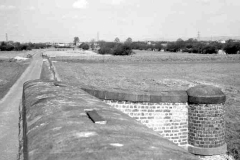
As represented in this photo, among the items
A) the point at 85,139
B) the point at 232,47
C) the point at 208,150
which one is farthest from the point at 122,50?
the point at 85,139

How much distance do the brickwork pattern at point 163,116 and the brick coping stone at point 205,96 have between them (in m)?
0.31

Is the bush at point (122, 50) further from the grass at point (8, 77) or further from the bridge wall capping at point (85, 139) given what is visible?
the bridge wall capping at point (85, 139)

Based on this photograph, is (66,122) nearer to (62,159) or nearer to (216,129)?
(62,159)

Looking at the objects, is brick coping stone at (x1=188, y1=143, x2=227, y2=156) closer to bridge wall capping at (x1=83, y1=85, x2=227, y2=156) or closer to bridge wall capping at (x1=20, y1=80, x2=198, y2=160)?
bridge wall capping at (x1=83, y1=85, x2=227, y2=156)

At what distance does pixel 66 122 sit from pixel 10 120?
802 cm

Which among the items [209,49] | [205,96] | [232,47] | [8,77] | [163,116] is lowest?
[8,77]

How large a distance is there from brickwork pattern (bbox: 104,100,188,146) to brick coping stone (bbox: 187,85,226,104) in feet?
1.00

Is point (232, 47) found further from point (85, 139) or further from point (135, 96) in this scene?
point (85, 139)

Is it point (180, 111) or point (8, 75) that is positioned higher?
point (180, 111)

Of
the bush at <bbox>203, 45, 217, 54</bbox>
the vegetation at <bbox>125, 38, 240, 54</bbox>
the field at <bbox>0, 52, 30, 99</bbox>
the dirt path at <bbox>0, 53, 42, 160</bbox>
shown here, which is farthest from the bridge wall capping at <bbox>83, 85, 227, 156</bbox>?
the bush at <bbox>203, 45, 217, 54</bbox>

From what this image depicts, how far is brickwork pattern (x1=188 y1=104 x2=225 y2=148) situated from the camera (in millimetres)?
6906

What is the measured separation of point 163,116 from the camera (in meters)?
7.04

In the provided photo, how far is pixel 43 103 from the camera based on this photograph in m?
4.80

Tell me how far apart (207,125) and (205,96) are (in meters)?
0.72
